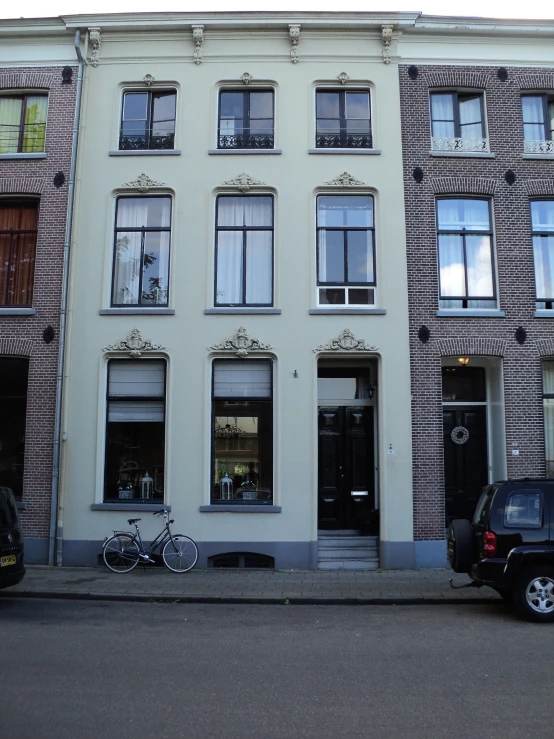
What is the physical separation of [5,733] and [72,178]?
11503 mm

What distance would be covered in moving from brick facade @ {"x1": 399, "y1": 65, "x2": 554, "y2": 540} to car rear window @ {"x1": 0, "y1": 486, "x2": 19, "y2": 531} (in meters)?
7.33

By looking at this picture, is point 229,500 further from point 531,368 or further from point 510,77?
point 510,77

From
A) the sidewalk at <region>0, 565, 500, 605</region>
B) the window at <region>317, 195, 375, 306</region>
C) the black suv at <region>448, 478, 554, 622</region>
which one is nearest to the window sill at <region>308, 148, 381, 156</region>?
the window at <region>317, 195, 375, 306</region>

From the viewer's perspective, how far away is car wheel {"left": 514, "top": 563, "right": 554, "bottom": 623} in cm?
859

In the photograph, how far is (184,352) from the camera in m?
13.3

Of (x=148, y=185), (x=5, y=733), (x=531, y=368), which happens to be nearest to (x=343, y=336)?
(x=531, y=368)

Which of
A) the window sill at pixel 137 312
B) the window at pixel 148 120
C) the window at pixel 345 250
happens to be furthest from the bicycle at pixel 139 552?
the window at pixel 148 120

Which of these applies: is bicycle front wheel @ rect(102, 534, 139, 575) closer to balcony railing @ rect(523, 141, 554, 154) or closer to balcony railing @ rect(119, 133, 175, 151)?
balcony railing @ rect(119, 133, 175, 151)

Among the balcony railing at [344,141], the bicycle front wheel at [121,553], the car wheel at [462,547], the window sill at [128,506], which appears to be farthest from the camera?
the balcony railing at [344,141]

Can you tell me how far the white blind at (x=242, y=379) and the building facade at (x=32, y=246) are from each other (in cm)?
336

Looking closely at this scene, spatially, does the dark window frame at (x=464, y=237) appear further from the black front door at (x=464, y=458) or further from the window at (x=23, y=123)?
the window at (x=23, y=123)

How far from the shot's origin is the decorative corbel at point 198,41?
14012 mm

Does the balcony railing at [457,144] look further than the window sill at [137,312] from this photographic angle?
Yes

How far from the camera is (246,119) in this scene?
14.2 meters
